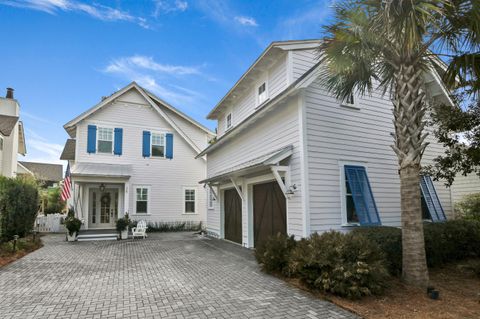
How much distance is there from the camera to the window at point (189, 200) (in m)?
18.5

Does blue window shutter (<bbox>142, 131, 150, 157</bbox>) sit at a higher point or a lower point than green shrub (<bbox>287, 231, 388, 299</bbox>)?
higher

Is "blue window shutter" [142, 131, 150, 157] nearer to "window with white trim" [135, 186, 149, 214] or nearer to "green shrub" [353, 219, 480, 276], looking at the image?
"window with white trim" [135, 186, 149, 214]

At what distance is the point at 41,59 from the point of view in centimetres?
1322

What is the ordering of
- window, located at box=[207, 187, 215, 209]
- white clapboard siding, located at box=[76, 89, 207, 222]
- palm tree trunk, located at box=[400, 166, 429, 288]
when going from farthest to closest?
white clapboard siding, located at box=[76, 89, 207, 222] → window, located at box=[207, 187, 215, 209] → palm tree trunk, located at box=[400, 166, 429, 288]

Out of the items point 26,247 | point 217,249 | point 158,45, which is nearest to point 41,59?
point 158,45

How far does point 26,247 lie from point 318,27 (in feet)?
39.5

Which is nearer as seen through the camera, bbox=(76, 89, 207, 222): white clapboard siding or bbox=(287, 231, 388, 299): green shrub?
bbox=(287, 231, 388, 299): green shrub

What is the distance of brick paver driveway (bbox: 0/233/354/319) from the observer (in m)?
4.70

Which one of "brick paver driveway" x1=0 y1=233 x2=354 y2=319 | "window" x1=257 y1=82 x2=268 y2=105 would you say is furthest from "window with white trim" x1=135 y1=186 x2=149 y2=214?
"window" x1=257 y1=82 x2=268 y2=105

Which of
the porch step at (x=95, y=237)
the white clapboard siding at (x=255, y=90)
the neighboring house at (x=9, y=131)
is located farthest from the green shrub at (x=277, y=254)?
the neighboring house at (x=9, y=131)

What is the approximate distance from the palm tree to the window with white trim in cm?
1377

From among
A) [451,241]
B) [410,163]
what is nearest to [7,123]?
[410,163]

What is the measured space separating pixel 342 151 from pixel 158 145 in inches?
492

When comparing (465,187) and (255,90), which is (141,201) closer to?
(255,90)
